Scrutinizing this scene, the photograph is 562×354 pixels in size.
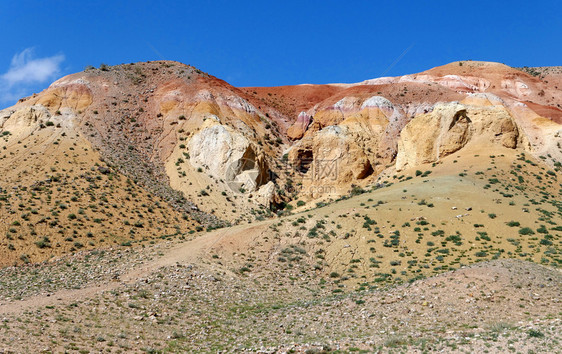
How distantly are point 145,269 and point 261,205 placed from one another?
Answer: 2198 centimetres

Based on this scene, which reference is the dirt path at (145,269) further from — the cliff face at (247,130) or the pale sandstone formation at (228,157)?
the pale sandstone formation at (228,157)

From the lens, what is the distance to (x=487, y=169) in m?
37.8

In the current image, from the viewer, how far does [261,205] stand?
44.8 metres

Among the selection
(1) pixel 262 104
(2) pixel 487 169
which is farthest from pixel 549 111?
(1) pixel 262 104

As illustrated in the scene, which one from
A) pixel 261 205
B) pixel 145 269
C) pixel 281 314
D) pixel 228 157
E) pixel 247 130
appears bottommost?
pixel 281 314

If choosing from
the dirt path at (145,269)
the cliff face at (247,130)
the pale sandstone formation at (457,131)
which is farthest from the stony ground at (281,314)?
the pale sandstone formation at (457,131)

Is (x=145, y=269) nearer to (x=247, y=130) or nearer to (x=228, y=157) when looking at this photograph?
(x=228, y=157)

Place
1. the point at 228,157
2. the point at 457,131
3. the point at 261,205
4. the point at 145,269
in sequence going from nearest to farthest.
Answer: the point at 145,269 → the point at 457,131 → the point at 261,205 → the point at 228,157

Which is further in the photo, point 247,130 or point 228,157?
point 247,130

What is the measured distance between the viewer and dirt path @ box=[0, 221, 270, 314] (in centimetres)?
1759

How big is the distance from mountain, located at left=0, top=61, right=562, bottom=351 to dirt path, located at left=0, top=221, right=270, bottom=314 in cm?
17

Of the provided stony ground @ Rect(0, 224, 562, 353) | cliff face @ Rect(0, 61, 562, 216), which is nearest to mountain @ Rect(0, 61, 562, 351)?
stony ground @ Rect(0, 224, 562, 353)

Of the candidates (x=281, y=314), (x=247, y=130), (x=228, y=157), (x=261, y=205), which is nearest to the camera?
(x=281, y=314)

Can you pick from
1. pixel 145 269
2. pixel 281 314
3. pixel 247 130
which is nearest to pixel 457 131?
pixel 247 130
